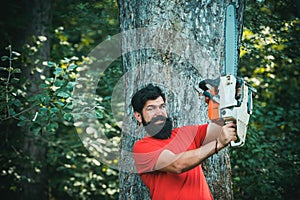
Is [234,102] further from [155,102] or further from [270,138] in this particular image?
[270,138]

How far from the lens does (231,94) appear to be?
2117 mm

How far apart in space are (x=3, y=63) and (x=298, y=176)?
4083 millimetres

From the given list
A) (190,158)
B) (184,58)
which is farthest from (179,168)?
(184,58)

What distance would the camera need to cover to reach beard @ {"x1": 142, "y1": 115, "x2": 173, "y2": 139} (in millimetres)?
2544

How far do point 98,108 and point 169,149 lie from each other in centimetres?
191

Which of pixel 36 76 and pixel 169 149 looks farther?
pixel 36 76

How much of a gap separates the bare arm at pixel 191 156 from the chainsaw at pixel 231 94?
4 cm

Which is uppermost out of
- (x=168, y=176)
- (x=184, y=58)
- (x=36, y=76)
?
(x=36, y=76)

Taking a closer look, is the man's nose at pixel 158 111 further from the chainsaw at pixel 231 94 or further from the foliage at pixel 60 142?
the foliage at pixel 60 142

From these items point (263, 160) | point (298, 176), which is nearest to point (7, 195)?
point (263, 160)

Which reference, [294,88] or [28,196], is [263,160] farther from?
[28,196]

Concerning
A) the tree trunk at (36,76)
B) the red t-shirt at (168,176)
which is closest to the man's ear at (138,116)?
the red t-shirt at (168,176)

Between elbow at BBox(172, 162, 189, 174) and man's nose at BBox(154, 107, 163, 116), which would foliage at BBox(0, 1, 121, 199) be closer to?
man's nose at BBox(154, 107, 163, 116)

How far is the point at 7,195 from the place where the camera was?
19.4 ft
